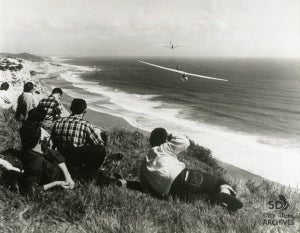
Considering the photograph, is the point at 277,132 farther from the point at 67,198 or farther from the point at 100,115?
the point at 67,198

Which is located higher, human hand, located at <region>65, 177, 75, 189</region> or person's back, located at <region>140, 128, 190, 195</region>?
person's back, located at <region>140, 128, 190, 195</region>

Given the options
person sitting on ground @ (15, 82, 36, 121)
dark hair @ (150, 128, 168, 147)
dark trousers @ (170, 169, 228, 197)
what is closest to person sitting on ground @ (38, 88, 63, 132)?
person sitting on ground @ (15, 82, 36, 121)

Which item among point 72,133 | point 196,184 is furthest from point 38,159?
point 196,184

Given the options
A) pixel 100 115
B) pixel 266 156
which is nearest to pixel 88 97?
pixel 100 115

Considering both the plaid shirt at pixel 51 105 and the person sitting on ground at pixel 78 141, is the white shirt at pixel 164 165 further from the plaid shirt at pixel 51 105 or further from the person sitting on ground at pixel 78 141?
the plaid shirt at pixel 51 105

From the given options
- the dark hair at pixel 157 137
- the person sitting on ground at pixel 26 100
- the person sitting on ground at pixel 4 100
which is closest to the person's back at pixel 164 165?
the dark hair at pixel 157 137

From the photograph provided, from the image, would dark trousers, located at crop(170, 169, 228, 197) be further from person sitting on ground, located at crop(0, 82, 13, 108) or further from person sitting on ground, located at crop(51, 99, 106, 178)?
person sitting on ground, located at crop(0, 82, 13, 108)
